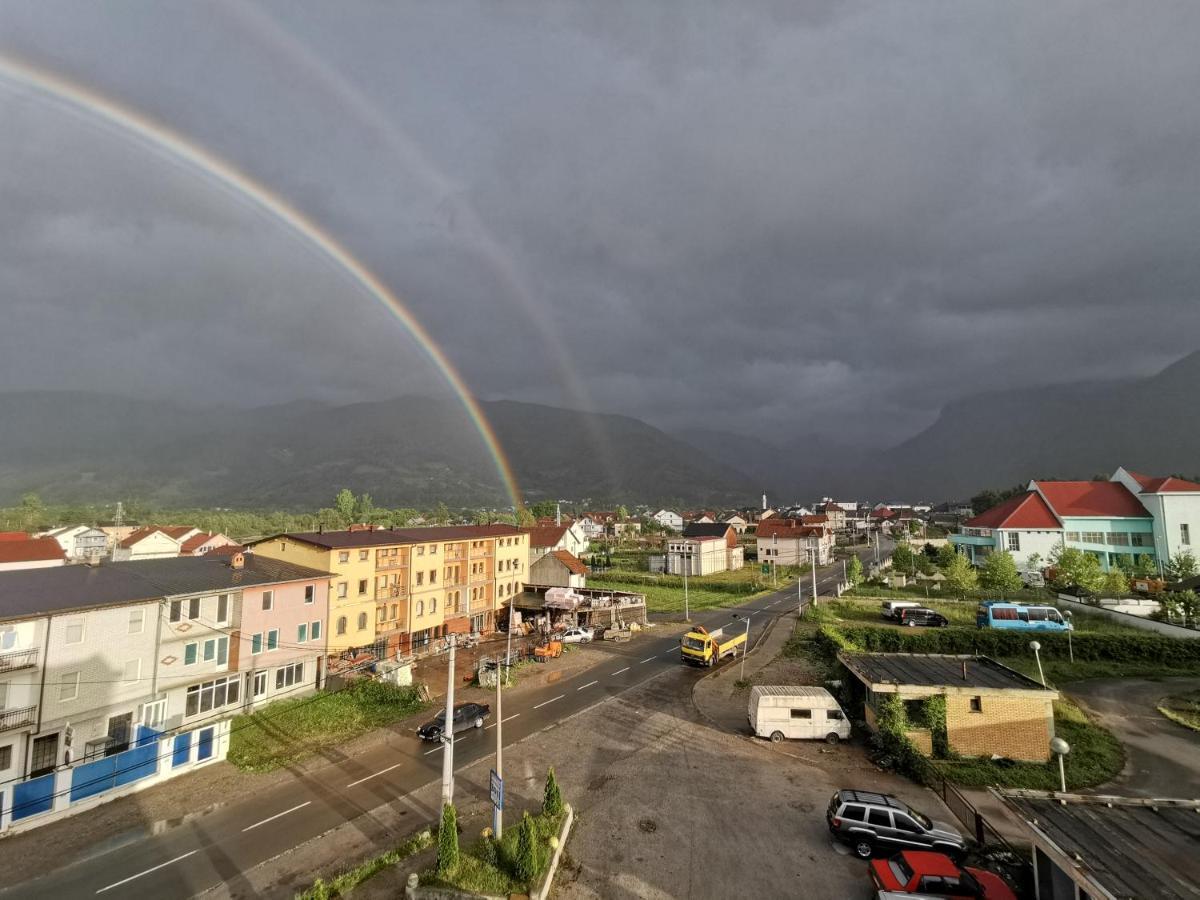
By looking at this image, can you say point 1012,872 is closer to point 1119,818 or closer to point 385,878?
point 1119,818

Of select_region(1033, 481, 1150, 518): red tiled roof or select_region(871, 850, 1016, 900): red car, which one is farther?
select_region(1033, 481, 1150, 518): red tiled roof

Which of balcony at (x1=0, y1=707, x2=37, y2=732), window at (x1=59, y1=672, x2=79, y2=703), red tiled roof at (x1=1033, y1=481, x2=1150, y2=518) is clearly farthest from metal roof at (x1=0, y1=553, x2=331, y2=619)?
red tiled roof at (x1=1033, y1=481, x2=1150, y2=518)

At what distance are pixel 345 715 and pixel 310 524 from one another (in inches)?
6651

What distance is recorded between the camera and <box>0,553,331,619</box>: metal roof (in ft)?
89.6

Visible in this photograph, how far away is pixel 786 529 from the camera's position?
10956 cm

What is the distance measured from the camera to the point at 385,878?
18.3 metres

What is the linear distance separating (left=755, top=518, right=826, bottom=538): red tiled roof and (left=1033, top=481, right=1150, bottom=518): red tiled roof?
1404 inches

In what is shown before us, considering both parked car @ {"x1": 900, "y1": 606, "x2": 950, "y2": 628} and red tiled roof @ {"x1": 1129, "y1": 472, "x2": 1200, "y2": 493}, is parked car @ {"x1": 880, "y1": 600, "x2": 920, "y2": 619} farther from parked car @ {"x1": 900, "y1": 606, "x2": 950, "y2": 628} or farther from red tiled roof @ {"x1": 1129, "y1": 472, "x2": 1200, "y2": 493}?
red tiled roof @ {"x1": 1129, "y1": 472, "x2": 1200, "y2": 493}

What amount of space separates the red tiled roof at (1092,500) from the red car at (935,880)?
82.6 meters

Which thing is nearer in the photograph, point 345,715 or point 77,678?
point 77,678

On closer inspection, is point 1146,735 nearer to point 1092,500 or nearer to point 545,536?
point 1092,500

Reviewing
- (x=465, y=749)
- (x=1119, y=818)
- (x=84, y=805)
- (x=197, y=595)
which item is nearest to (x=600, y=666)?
(x=465, y=749)

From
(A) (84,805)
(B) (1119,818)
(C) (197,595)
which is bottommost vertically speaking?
(A) (84,805)

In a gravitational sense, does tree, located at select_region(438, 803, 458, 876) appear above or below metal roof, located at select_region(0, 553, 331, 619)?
below
